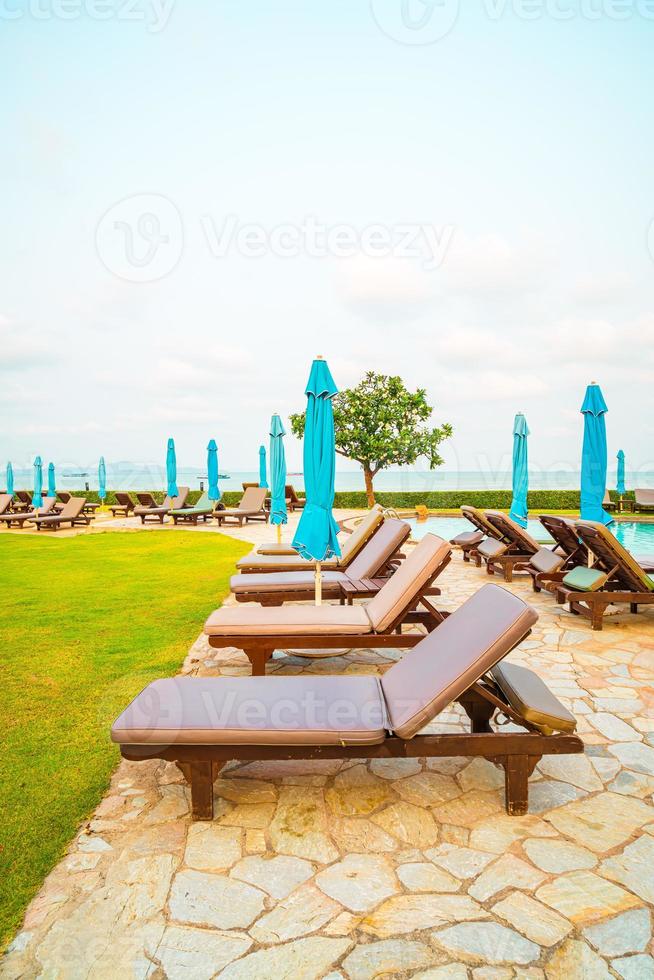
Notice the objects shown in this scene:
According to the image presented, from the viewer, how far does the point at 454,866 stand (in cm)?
231

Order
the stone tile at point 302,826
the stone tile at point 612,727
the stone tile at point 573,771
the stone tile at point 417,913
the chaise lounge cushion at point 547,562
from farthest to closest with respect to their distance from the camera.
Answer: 1. the chaise lounge cushion at point 547,562
2. the stone tile at point 612,727
3. the stone tile at point 573,771
4. the stone tile at point 302,826
5. the stone tile at point 417,913

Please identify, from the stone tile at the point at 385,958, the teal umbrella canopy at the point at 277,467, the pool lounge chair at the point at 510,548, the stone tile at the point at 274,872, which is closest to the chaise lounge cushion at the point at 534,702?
the stone tile at the point at 385,958

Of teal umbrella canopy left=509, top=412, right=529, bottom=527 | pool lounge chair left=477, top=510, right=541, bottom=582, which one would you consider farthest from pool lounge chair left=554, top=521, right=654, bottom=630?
teal umbrella canopy left=509, top=412, right=529, bottom=527

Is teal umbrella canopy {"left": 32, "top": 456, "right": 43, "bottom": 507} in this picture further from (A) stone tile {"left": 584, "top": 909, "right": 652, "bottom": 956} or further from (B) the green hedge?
(A) stone tile {"left": 584, "top": 909, "right": 652, "bottom": 956}

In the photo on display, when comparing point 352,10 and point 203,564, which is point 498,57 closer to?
point 352,10

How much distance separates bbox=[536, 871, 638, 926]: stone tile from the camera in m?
2.04

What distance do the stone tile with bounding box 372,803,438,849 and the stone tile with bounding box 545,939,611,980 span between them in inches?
26.8

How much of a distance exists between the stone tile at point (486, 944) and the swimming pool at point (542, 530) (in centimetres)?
1172

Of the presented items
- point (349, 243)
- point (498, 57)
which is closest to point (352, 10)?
point (498, 57)

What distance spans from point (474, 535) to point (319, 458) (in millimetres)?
6191

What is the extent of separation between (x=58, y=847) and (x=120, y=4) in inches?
247

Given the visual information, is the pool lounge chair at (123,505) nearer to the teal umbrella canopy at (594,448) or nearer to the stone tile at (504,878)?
the teal umbrella canopy at (594,448)

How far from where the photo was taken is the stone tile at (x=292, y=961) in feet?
5.85

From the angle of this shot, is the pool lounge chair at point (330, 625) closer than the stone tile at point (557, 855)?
No
